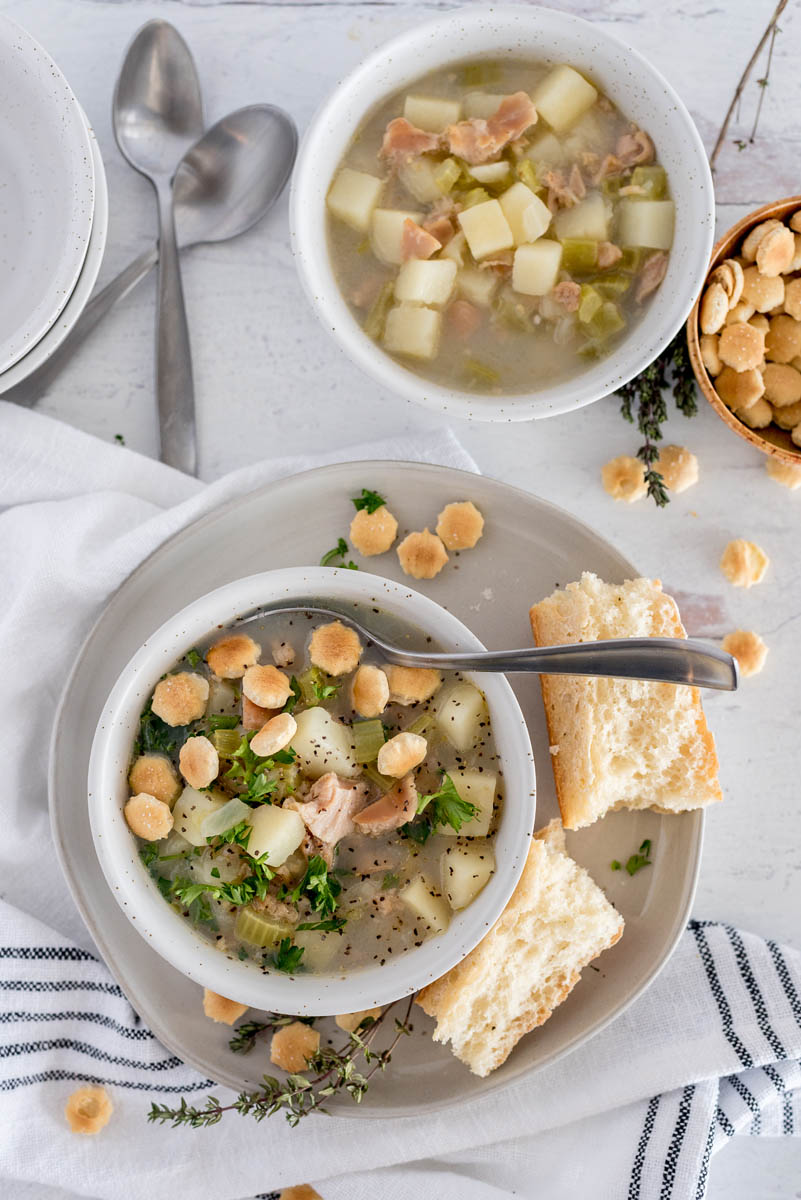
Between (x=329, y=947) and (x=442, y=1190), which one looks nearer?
(x=329, y=947)

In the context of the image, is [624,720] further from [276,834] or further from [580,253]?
[580,253]

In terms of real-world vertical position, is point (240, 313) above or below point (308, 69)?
below

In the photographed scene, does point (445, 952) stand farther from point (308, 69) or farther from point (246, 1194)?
point (308, 69)

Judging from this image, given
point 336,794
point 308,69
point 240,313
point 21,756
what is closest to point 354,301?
point 240,313

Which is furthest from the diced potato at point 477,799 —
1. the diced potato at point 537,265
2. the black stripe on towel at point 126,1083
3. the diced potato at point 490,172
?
the diced potato at point 490,172

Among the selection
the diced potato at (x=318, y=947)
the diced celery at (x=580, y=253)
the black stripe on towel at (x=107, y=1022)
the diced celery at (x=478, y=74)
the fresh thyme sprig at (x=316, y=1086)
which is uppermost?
the diced celery at (x=478, y=74)

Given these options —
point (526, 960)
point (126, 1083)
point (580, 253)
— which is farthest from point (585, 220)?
point (126, 1083)

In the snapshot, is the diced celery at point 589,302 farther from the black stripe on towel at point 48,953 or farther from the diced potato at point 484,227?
the black stripe on towel at point 48,953
